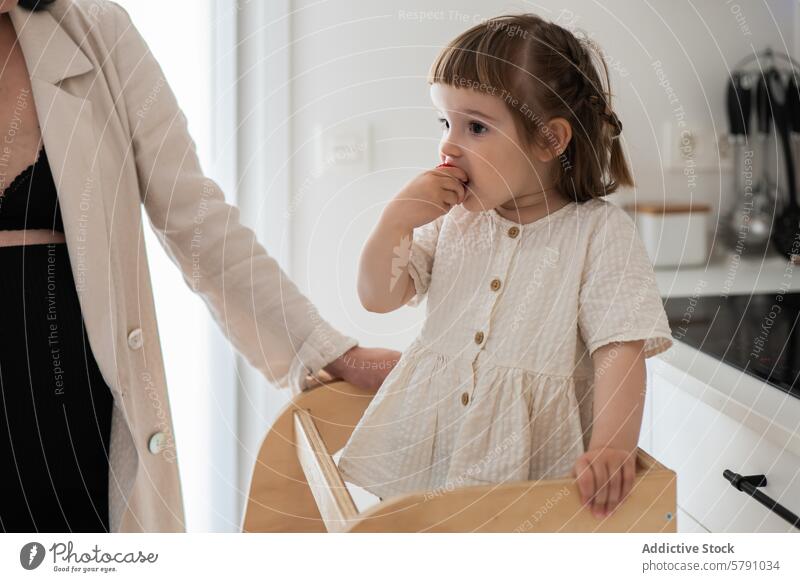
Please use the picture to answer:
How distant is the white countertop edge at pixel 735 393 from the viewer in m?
0.56

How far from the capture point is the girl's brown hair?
475mm

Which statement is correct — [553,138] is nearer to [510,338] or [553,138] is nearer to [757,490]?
[510,338]

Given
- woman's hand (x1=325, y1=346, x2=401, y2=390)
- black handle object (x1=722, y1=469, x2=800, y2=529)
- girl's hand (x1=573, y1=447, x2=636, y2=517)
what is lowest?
black handle object (x1=722, y1=469, x2=800, y2=529)

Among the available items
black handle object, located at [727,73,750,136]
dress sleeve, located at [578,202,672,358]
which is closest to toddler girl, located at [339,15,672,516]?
dress sleeve, located at [578,202,672,358]

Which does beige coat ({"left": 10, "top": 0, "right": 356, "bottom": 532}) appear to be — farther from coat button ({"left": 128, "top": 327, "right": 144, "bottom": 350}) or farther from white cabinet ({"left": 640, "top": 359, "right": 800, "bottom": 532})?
white cabinet ({"left": 640, "top": 359, "right": 800, "bottom": 532})

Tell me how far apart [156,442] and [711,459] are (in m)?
0.44

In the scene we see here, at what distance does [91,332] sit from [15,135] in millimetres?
142

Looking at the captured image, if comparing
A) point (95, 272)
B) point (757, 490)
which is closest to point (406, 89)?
point (95, 272)

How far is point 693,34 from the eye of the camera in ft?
2.21

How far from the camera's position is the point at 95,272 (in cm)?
54

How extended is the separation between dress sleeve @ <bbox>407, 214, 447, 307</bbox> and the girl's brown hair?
94 mm

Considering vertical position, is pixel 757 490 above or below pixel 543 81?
below

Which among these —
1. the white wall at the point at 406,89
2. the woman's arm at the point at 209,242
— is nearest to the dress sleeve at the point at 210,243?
the woman's arm at the point at 209,242
